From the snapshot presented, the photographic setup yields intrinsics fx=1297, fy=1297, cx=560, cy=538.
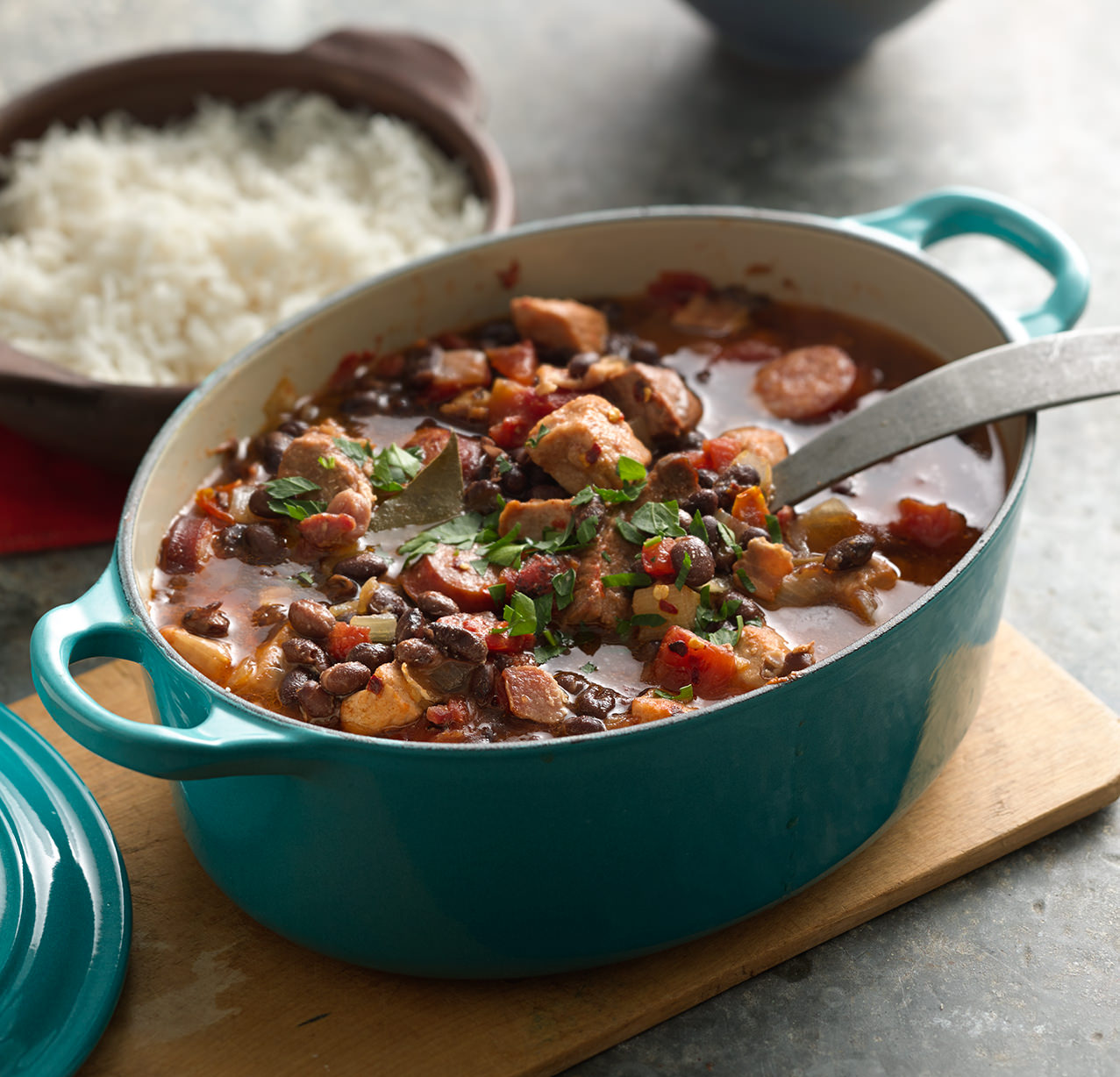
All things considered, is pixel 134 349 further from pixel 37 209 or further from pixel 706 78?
pixel 706 78

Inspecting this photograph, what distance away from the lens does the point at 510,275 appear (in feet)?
12.5

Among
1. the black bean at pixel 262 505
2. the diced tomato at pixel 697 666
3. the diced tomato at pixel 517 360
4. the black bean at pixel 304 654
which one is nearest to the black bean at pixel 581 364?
the diced tomato at pixel 517 360

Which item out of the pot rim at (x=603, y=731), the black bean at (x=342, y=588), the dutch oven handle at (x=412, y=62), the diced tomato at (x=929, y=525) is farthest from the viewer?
the dutch oven handle at (x=412, y=62)

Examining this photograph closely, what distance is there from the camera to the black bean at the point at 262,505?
3.21 metres

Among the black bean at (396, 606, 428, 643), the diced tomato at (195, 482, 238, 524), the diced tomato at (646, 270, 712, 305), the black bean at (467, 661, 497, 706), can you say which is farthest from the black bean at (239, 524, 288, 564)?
the diced tomato at (646, 270, 712, 305)

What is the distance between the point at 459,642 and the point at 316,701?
1.05 feet

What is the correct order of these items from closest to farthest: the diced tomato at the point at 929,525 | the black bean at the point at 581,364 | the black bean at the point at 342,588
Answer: the black bean at the point at 342,588 < the diced tomato at the point at 929,525 < the black bean at the point at 581,364

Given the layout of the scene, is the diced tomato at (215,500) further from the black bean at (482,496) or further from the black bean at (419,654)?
the black bean at (419,654)

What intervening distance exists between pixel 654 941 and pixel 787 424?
58.8 inches

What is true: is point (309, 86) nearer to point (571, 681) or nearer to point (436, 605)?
point (436, 605)

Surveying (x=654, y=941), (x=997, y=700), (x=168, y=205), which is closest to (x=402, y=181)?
(x=168, y=205)

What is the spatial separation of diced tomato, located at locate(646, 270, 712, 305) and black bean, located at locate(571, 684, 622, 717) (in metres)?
1.60

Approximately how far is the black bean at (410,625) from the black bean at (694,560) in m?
0.57

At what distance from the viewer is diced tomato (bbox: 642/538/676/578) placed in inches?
113
